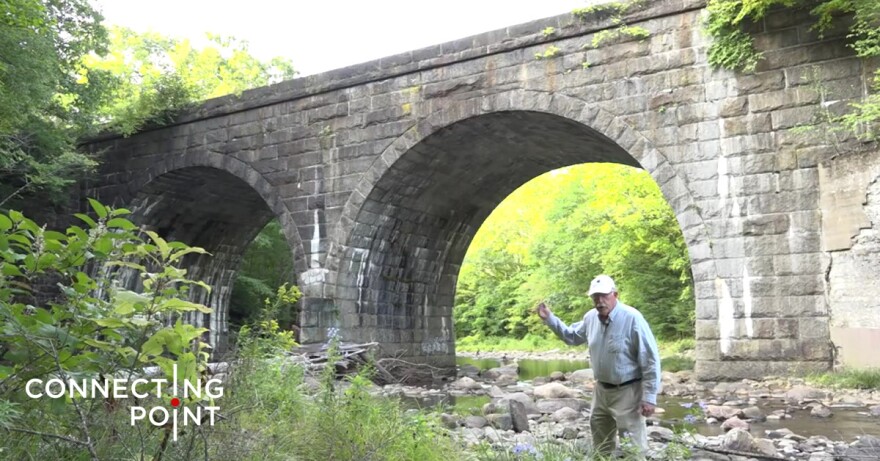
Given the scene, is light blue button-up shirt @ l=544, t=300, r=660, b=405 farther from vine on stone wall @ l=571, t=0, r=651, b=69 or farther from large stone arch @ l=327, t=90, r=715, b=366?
vine on stone wall @ l=571, t=0, r=651, b=69

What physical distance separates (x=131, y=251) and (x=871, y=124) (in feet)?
27.1

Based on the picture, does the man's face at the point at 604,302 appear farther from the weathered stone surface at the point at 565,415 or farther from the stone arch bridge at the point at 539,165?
the stone arch bridge at the point at 539,165

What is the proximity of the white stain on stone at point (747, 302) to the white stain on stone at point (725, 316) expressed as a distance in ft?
0.48

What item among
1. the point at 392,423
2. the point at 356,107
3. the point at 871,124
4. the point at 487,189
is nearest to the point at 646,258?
the point at 487,189

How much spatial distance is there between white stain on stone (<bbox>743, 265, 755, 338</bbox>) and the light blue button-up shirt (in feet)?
15.8

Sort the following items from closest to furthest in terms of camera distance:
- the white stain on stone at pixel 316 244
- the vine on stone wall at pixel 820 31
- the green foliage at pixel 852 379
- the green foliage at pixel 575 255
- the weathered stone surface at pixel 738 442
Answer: the weathered stone surface at pixel 738 442, the green foliage at pixel 852 379, the vine on stone wall at pixel 820 31, the white stain on stone at pixel 316 244, the green foliage at pixel 575 255

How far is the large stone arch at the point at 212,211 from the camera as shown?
13.3 meters

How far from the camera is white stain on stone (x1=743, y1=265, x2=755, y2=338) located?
856 centimetres

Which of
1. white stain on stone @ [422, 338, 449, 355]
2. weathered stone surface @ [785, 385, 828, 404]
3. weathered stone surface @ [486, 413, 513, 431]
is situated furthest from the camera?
white stain on stone @ [422, 338, 449, 355]

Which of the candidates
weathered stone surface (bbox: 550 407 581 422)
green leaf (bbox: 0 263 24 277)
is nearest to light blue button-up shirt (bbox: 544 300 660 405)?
green leaf (bbox: 0 263 24 277)

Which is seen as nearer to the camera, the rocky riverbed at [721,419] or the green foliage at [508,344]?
the rocky riverbed at [721,419]

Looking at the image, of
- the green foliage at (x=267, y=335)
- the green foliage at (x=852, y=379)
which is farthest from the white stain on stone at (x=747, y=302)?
the green foliage at (x=267, y=335)

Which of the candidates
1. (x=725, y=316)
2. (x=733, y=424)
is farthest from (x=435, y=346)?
(x=733, y=424)

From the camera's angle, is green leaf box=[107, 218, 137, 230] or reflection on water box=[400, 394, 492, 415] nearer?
green leaf box=[107, 218, 137, 230]
